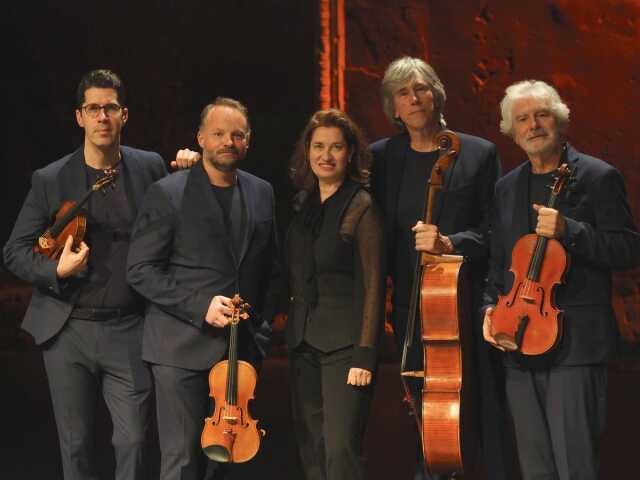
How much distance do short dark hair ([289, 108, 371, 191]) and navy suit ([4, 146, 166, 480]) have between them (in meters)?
0.75

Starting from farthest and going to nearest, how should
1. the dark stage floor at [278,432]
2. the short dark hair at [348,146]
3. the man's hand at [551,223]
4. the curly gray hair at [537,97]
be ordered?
the dark stage floor at [278,432] → the short dark hair at [348,146] → the curly gray hair at [537,97] → the man's hand at [551,223]

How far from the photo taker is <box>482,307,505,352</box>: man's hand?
3.35 meters

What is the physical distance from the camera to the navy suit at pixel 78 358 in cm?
356

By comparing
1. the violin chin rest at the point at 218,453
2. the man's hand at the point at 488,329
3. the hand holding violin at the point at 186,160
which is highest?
the hand holding violin at the point at 186,160

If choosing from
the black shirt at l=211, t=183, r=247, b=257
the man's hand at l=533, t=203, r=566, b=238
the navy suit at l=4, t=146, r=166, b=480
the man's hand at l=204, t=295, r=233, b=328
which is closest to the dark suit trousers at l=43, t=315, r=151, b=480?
the navy suit at l=4, t=146, r=166, b=480

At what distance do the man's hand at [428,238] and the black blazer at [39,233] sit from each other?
0.99m

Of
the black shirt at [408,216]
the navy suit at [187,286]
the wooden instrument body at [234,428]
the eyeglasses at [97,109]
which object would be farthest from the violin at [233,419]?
the eyeglasses at [97,109]

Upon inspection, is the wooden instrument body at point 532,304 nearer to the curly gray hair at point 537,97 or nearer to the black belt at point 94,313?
the curly gray hair at point 537,97

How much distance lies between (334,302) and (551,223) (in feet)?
2.41

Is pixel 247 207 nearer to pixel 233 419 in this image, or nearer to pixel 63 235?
pixel 63 235

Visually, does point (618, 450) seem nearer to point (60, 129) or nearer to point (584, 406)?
point (584, 406)

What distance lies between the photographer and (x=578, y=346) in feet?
10.7

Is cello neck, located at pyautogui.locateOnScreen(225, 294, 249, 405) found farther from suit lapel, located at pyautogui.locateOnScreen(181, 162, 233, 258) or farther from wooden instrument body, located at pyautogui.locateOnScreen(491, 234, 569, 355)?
wooden instrument body, located at pyautogui.locateOnScreen(491, 234, 569, 355)

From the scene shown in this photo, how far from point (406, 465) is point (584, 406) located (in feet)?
4.61
